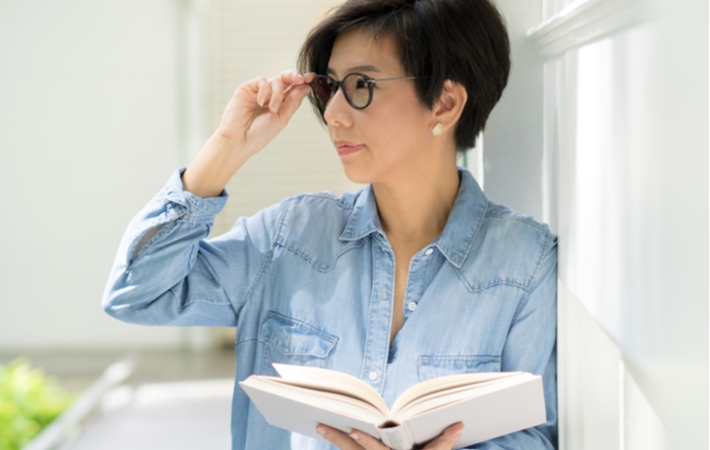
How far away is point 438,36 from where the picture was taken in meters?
1.25

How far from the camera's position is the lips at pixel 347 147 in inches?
50.4

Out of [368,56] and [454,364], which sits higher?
[368,56]

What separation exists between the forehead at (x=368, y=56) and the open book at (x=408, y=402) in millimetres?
523

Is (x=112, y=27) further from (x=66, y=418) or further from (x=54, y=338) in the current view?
(x=66, y=418)

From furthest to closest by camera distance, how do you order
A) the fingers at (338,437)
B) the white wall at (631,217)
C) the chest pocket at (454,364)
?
the chest pocket at (454,364) → the fingers at (338,437) → the white wall at (631,217)

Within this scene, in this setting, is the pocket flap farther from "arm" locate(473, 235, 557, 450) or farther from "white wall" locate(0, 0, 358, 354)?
"white wall" locate(0, 0, 358, 354)

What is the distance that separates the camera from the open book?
94cm

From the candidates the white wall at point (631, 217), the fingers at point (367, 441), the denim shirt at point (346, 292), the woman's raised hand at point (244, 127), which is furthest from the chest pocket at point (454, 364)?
the woman's raised hand at point (244, 127)

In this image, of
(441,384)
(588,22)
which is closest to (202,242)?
(441,384)

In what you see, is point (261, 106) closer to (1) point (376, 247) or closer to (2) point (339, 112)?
(2) point (339, 112)

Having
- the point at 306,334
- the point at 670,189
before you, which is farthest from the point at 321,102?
the point at 670,189

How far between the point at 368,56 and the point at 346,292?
1.31 feet

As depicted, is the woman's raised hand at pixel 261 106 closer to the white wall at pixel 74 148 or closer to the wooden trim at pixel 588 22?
the wooden trim at pixel 588 22

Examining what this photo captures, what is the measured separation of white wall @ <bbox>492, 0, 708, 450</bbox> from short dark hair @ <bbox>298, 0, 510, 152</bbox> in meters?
0.10
